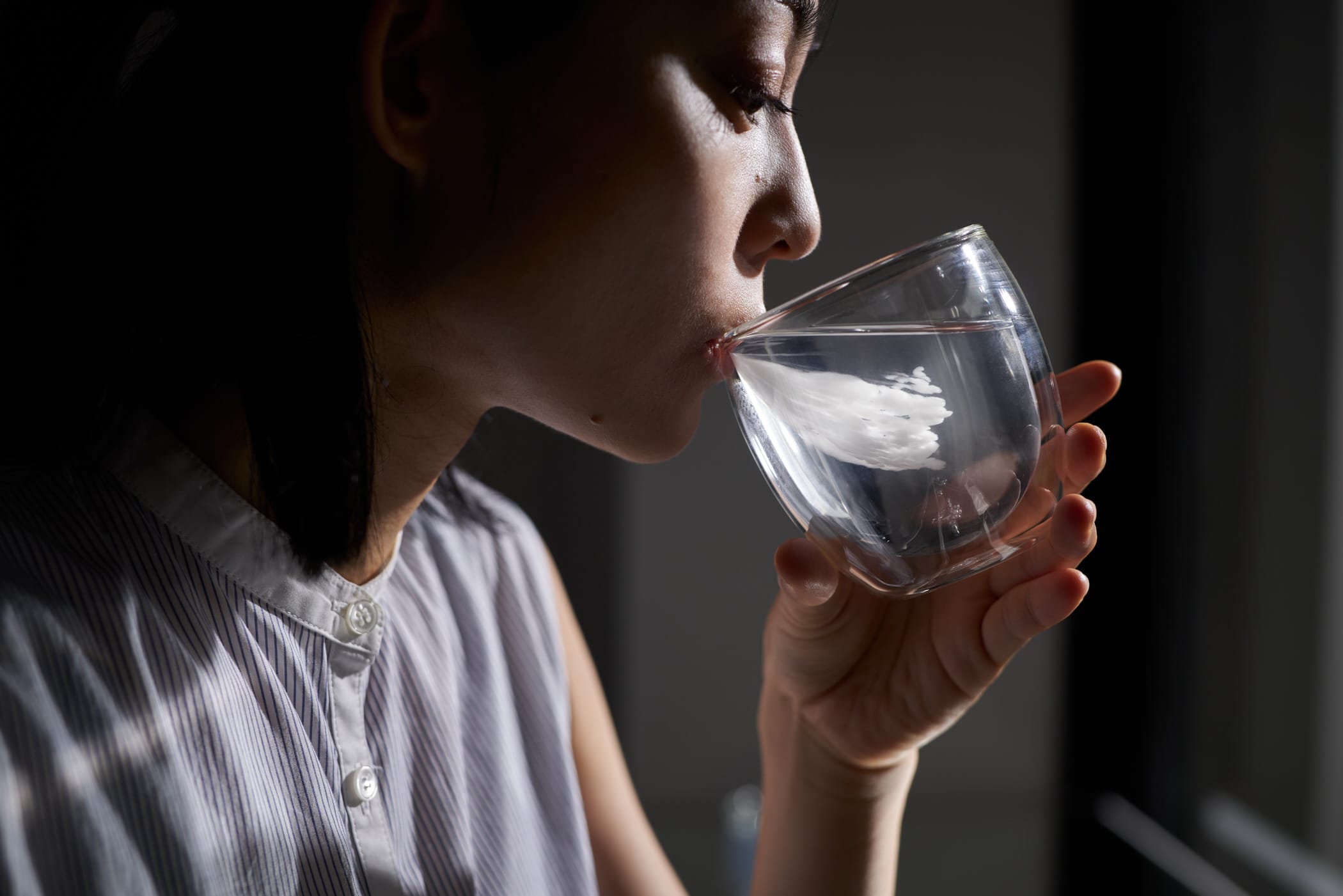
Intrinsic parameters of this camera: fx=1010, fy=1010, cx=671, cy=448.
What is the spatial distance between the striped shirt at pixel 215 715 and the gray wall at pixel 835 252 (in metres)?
0.87

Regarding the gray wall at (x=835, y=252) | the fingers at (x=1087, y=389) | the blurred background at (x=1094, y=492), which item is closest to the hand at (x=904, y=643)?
the fingers at (x=1087, y=389)

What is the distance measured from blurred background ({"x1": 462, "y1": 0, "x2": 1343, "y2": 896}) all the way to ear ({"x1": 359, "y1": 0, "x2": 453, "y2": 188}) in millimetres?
765

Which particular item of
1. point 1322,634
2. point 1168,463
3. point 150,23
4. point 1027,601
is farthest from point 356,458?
point 1168,463

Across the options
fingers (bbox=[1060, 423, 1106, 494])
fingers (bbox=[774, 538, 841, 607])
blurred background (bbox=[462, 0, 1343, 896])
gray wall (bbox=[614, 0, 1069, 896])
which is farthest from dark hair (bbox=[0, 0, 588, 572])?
gray wall (bbox=[614, 0, 1069, 896])

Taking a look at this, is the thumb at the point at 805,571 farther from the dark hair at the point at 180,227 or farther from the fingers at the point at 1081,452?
the dark hair at the point at 180,227

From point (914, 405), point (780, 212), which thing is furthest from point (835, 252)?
point (914, 405)

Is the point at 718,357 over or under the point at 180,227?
under

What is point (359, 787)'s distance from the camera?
61cm

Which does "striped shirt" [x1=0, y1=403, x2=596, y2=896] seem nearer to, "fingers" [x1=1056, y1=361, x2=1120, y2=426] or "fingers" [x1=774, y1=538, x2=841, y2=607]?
"fingers" [x1=774, y1=538, x2=841, y2=607]

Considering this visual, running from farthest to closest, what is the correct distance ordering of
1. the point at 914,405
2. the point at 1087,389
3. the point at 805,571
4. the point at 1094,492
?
the point at 1094,492
the point at 1087,389
the point at 805,571
the point at 914,405

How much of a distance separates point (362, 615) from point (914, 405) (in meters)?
0.38

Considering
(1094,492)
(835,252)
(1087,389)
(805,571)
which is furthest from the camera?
(835,252)

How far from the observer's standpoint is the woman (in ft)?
1.72

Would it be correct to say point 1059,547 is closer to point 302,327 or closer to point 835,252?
point 302,327
